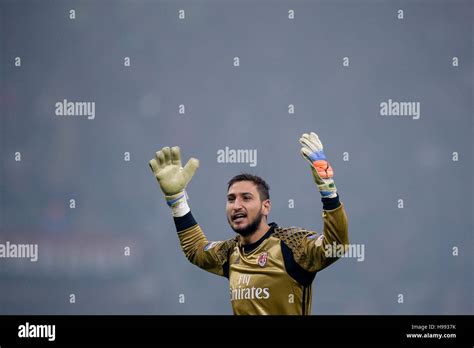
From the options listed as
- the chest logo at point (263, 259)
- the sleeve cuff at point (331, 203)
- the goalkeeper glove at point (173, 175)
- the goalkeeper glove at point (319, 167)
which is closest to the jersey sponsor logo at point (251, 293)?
the chest logo at point (263, 259)

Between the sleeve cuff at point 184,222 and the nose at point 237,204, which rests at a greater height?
the nose at point 237,204

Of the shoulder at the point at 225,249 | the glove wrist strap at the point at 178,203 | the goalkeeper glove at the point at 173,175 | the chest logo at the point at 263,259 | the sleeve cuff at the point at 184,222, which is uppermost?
the goalkeeper glove at the point at 173,175

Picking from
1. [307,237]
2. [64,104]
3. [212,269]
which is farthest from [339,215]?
[64,104]

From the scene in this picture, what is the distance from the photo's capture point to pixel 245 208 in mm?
9602

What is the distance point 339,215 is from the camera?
898 cm

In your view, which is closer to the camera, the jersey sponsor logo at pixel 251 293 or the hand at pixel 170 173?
the jersey sponsor logo at pixel 251 293

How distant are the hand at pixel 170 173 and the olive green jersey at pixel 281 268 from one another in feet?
3.65

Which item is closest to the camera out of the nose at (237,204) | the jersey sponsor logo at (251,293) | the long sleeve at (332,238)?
the long sleeve at (332,238)

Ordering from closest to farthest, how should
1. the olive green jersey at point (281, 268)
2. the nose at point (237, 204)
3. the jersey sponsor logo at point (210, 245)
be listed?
the olive green jersey at point (281, 268), the nose at point (237, 204), the jersey sponsor logo at point (210, 245)

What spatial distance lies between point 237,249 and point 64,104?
5112mm

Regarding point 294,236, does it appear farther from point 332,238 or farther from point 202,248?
point 202,248

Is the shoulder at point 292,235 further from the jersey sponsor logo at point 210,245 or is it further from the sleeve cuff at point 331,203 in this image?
the jersey sponsor logo at point 210,245

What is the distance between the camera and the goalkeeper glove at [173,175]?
403 inches
